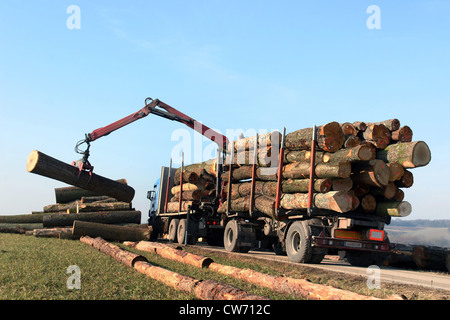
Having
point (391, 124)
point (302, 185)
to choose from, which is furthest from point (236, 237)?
point (391, 124)

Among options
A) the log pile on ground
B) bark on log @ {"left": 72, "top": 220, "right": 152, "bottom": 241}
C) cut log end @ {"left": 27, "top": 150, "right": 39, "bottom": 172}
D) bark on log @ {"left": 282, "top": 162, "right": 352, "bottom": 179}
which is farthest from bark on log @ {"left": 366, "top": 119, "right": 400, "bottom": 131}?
cut log end @ {"left": 27, "top": 150, "right": 39, "bottom": 172}

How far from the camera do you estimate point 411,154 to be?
424 inches

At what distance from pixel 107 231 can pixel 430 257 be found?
10.9m

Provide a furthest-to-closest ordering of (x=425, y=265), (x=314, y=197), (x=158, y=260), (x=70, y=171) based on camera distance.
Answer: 1. (x=70, y=171)
2. (x=425, y=265)
3. (x=314, y=197)
4. (x=158, y=260)

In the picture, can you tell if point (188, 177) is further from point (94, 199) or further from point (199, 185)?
point (94, 199)

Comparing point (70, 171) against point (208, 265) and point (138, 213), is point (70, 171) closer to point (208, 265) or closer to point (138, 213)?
point (138, 213)

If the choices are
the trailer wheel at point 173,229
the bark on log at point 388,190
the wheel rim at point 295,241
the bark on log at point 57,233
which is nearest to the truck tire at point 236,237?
the wheel rim at point 295,241

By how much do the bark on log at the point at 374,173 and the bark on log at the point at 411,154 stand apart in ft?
1.38

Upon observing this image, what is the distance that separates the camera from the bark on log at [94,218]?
18562mm

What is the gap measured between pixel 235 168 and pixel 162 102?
7.14 metres

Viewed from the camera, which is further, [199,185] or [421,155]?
[199,185]

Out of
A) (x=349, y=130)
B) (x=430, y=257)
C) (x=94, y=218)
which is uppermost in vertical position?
(x=349, y=130)
